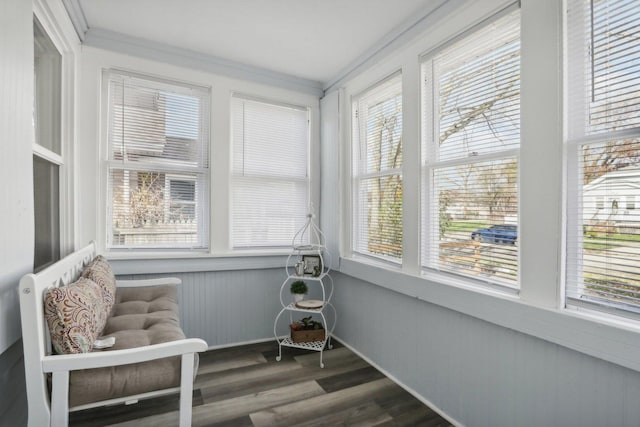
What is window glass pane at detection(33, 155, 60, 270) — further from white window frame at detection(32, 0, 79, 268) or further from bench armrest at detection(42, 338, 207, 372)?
bench armrest at detection(42, 338, 207, 372)

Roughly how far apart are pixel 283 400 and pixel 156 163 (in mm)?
2103

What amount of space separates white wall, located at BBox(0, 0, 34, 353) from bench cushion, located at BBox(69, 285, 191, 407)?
1.12 ft

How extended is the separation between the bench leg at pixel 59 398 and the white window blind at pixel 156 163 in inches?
61.3

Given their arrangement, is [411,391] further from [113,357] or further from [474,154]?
[113,357]

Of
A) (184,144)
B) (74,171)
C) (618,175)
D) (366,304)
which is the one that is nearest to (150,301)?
(74,171)

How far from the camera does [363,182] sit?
9.38ft

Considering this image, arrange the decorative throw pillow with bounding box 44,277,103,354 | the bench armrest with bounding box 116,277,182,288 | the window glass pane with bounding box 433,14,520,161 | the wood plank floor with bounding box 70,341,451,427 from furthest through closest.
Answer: the bench armrest with bounding box 116,277,182,288, the wood plank floor with bounding box 70,341,451,427, the window glass pane with bounding box 433,14,520,161, the decorative throw pillow with bounding box 44,277,103,354

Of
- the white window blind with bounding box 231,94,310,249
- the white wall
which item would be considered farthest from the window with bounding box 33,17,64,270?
the white window blind with bounding box 231,94,310,249

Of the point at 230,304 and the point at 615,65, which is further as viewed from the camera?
the point at 230,304

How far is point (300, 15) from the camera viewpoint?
2154 mm

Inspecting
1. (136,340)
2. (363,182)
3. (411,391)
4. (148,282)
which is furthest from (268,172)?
(411,391)

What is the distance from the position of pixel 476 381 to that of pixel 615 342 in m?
0.77

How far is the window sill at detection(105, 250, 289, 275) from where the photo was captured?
2.58 metres

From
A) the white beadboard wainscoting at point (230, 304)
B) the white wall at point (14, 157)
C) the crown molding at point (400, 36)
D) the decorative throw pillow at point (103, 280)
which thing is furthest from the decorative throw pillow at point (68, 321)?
the crown molding at point (400, 36)
